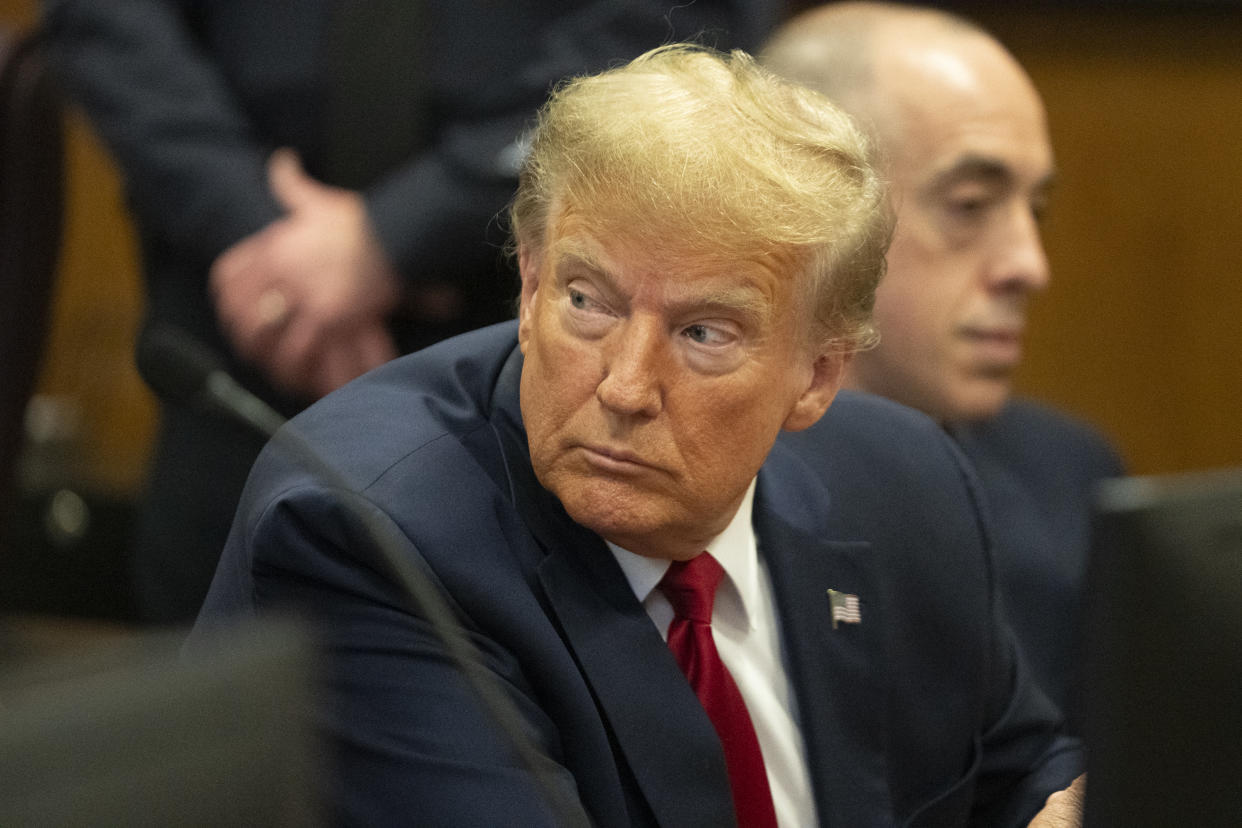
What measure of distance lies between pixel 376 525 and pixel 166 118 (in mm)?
924

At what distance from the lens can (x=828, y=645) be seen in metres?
1.40

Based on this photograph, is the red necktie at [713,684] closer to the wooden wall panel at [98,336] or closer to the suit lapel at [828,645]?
the suit lapel at [828,645]

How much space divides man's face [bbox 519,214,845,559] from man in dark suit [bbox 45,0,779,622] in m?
0.56

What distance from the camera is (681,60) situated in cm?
127

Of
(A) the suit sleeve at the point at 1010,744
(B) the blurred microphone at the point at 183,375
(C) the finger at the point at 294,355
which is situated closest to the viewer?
(B) the blurred microphone at the point at 183,375

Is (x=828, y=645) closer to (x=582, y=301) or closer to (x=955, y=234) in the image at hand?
(x=582, y=301)

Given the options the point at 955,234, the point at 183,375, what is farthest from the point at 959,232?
the point at 183,375

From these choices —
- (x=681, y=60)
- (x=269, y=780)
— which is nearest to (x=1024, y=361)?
(x=681, y=60)

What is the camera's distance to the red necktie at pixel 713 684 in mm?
1279

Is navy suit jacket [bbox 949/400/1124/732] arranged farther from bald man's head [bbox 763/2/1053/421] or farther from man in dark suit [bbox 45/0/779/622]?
man in dark suit [bbox 45/0/779/622]

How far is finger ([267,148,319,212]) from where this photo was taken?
1815 millimetres

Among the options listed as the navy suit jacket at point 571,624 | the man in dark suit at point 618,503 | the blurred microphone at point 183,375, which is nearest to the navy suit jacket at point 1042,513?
the navy suit jacket at point 571,624

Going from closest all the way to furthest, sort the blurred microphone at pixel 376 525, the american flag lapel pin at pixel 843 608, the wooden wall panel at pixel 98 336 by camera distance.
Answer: the blurred microphone at pixel 376 525
the american flag lapel pin at pixel 843 608
the wooden wall panel at pixel 98 336

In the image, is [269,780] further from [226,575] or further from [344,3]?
[344,3]
